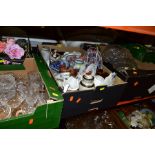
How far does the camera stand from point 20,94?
99 centimetres

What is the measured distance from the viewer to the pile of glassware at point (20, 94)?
2.96 ft

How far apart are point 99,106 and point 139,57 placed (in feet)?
2.12

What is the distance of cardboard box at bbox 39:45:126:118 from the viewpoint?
2.80 ft

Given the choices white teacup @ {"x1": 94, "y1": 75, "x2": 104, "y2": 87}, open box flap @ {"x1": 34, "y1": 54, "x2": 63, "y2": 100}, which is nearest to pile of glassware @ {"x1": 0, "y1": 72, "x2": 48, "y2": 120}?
open box flap @ {"x1": 34, "y1": 54, "x2": 63, "y2": 100}

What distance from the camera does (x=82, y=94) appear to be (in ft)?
2.83

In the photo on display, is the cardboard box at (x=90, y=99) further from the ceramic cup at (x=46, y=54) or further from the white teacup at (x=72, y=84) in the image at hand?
the ceramic cup at (x=46, y=54)

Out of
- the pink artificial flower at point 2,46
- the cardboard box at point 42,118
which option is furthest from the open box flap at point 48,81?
the pink artificial flower at point 2,46

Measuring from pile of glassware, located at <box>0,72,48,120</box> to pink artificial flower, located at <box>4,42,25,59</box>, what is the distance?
0.11 meters

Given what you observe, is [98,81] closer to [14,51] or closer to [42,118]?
[42,118]

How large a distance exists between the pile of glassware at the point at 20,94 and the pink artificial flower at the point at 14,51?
0.37 ft

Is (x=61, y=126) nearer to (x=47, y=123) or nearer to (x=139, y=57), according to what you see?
(x=47, y=123)

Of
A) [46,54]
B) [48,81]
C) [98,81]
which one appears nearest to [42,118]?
[48,81]
